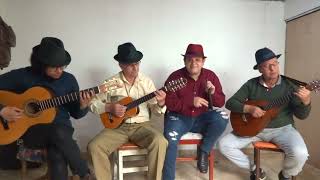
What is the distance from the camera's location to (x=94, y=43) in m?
3.62

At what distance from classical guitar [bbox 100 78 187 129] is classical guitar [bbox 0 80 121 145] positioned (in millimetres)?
405

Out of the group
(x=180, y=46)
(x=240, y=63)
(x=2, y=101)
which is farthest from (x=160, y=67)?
(x=2, y=101)

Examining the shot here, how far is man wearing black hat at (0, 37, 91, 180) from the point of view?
2396 millimetres

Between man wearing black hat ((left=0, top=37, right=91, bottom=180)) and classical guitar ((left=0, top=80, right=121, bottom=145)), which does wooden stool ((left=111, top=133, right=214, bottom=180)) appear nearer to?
man wearing black hat ((left=0, top=37, right=91, bottom=180))

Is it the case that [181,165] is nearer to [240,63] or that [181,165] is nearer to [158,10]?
[240,63]

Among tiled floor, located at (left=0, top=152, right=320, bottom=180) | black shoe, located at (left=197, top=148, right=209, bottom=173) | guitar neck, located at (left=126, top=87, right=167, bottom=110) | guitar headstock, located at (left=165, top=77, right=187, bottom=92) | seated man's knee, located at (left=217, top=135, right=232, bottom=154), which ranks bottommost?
tiled floor, located at (left=0, top=152, right=320, bottom=180)

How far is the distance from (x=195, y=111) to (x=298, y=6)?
170 cm

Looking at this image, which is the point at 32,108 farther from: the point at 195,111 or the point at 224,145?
the point at 224,145

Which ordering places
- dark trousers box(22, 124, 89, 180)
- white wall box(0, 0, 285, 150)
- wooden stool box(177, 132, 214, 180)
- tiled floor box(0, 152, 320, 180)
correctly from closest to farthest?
dark trousers box(22, 124, 89, 180)
wooden stool box(177, 132, 214, 180)
tiled floor box(0, 152, 320, 180)
white wall box(0, 0, 285, 150)

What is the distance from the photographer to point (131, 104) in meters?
2.77

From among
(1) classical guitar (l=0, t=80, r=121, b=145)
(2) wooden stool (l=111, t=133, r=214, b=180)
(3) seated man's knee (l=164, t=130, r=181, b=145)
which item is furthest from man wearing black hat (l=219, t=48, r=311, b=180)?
(1) classical guitar (l=0, t=80, r=121, b=145)

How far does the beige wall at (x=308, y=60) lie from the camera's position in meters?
3.23

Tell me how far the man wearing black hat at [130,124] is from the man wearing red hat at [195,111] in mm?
118

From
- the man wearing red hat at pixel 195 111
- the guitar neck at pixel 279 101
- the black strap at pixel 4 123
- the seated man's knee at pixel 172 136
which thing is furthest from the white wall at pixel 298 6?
the black strap at pixel 4 123
